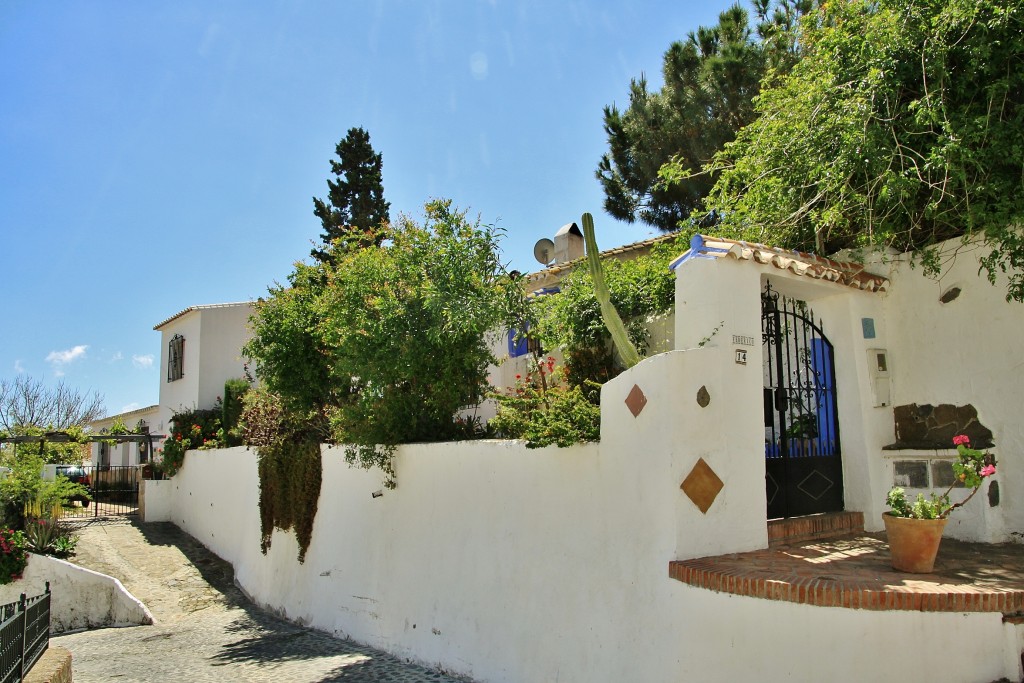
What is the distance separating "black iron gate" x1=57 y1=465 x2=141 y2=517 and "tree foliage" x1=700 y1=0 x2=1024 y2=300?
21.4 m

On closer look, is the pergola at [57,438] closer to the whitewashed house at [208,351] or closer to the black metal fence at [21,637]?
the whitewashed house at [208,351]

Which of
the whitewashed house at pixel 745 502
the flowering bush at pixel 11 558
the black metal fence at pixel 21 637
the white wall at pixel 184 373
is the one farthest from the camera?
the white wall at pixel 184 373

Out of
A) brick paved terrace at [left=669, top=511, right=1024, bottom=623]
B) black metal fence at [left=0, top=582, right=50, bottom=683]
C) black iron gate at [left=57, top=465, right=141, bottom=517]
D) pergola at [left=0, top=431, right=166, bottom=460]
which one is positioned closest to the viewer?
brick paved terrace at [left=669, top=511, right=1024, bottom=623]

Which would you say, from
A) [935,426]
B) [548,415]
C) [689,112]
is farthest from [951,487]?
[689,112]

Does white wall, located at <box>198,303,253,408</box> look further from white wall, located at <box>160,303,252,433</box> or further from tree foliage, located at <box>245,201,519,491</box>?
tree foliage, located at <box>245,201,519,491</box>

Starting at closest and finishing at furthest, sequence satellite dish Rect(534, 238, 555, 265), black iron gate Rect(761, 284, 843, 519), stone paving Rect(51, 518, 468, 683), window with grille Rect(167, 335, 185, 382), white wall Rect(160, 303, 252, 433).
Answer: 1. black iron gate Rect(761, 284, 843, 519)
2. stone paving Rect(51, 518, 468, 683)
3. satellite dish Rect(534, 238, 555, 265)
4. white wall Rect(160, 303, 252, 433)
5. window with grille Rect(167, 335, 185, 382)

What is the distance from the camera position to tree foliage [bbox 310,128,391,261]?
24.5m

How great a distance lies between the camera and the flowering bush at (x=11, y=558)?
→ 15297mm

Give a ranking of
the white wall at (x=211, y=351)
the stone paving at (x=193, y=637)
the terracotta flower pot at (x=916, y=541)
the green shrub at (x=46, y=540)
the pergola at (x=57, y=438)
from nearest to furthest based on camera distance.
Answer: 1. the terracotta flower pot at (x=916, y=541)
2. the stone paving at (x=193, y=637)
3. the green shrub at (x=46, y=540)
4. the pergola at (x=57, y=438)
5. the white wall at (x=211, y=351)

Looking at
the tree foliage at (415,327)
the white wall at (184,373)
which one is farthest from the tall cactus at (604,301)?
the white wall at (184,373)

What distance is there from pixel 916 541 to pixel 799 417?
249 centimetres

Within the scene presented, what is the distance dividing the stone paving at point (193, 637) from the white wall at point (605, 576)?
2.01ft

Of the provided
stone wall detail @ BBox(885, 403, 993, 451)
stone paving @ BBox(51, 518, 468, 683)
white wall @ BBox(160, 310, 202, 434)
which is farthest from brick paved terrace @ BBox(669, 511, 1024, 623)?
white wall @ BBox(160, 310, 202, 434)

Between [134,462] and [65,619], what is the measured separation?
16755 mm
